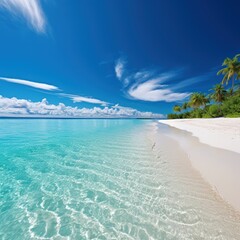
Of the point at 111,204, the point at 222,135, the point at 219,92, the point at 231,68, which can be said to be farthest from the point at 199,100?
the point at 111,204

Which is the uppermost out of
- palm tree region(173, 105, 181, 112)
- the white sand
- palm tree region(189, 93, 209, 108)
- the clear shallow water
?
palm tree region(189, 93, 209, 108)

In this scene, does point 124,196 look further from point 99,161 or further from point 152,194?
point 99,161

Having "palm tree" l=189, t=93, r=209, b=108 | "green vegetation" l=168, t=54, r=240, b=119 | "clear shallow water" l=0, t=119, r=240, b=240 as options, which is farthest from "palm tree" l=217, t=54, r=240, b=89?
"clear shallow water" l=0, t=119, r=240, b=240

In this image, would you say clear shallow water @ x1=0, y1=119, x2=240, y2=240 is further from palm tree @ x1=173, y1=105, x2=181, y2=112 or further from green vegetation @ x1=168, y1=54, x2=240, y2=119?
palm tree @ x1=173, y1=105, x2=181, y2=112

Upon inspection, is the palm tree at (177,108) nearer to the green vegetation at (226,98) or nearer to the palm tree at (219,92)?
the green vegetation at (226,98)

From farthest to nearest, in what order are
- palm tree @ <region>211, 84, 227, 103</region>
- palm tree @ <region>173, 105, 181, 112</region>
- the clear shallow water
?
1. palm tree @ <region>173, 105, 181, 112</region>
2. palm tree @ <region>211, 84, 227, 103</region>
3. the clear shallow water

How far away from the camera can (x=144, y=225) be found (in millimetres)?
2697

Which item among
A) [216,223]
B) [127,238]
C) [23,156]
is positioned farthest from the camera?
[23,156]

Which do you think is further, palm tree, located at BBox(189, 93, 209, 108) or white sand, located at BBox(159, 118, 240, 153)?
palm tree, located at BBox(189, 93, 209, 108)

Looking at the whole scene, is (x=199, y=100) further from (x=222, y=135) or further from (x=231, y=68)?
(x=222, y=135)

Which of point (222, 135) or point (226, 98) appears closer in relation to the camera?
point (222, 135)

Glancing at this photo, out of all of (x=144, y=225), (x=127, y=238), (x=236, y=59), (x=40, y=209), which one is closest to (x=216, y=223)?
(x=144, y=225)

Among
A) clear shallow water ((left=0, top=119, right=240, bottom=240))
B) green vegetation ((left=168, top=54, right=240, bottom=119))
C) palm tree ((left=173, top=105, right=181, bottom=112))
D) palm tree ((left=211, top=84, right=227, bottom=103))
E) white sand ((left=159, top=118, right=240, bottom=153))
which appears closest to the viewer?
clear shallow water ((left=0, top=119, right=240, bottom=240))

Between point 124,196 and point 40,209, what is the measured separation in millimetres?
1905
